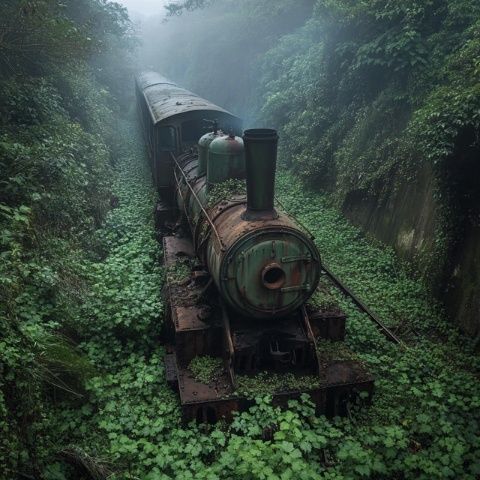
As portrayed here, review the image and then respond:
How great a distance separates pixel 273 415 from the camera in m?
4.57

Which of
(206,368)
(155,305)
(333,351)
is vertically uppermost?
(155,305)

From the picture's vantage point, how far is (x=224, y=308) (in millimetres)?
5566

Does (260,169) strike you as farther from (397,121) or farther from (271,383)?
(397,121)

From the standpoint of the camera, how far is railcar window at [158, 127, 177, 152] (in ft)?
31.5

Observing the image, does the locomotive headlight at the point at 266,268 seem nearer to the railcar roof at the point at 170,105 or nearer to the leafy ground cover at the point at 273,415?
the leafy ground cover at the point at 273,415

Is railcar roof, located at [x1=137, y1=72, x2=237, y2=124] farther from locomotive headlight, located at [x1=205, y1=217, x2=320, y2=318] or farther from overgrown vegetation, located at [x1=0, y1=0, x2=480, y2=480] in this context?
locomotive headlight, located at [x1=205, y1=217, x2=320, y2=318]

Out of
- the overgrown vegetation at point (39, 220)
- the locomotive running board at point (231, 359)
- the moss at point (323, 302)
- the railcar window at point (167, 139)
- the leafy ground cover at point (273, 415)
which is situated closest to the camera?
the overgrown vegetation at point (39, 220)

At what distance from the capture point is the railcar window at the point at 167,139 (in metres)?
9.61

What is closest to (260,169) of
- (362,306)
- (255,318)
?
(255,318)

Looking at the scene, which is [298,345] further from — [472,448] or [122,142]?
[122,142]

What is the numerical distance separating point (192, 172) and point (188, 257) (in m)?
1.78

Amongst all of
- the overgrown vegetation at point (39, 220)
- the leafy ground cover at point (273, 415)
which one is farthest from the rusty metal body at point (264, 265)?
the overgrown vegetation at point (39, 220)

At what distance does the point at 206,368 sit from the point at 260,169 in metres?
2.57

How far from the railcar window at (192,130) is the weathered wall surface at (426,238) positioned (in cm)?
402
